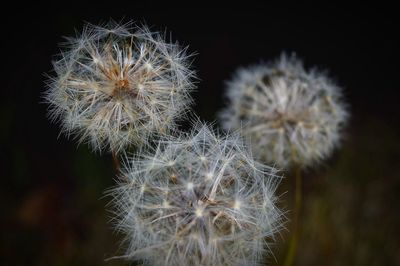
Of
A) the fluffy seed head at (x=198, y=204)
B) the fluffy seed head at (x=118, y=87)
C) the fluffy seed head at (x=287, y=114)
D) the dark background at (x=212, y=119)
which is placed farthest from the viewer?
the dark background at (x=212, y=119)

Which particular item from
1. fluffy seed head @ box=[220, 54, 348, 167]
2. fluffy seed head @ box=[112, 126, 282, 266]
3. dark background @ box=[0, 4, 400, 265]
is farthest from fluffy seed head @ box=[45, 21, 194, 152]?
dark background @ box=[0, 4, 400, 265]

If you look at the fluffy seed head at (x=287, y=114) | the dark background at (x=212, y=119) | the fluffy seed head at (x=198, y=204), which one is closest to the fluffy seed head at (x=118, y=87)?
the fluffy seed head at (x=198, y=204)

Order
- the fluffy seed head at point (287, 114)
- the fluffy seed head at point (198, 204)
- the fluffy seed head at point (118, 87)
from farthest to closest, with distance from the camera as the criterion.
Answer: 1. the fluffy seed head at point (287, 114)
2. the fluffy seed head at point (118, 87)
3. the fluffy seed head at point (198, 204)

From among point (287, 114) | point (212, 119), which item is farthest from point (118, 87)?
point (212, 119)

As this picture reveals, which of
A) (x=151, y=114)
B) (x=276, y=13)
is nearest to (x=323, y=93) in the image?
(x=151, y=114)

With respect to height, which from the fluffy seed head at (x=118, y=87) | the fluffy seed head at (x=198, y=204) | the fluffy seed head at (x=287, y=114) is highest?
the fluffy seed head at (x=287, y=114)

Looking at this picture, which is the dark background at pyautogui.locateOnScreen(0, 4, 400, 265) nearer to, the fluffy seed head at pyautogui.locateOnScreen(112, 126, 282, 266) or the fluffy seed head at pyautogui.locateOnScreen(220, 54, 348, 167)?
the fluffy seed head at pyautogui.locateOnScreen(220, 54, 348, 167)

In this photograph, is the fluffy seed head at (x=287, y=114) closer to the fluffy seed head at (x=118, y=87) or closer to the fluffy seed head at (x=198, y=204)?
the fluffy seed head at (x=198, y=204)
